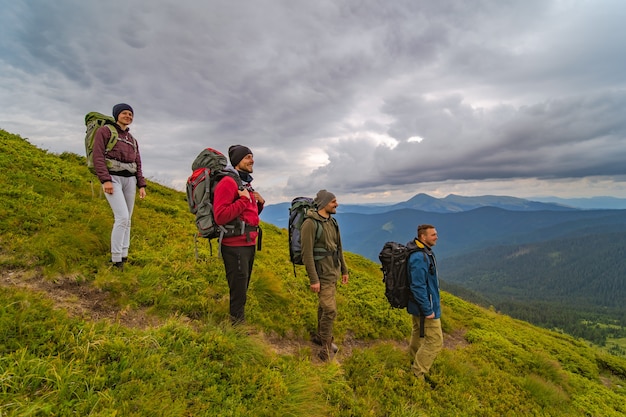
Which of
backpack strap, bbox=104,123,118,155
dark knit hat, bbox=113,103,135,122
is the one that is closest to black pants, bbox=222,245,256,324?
backpack strap, bbox=104,123,118,155

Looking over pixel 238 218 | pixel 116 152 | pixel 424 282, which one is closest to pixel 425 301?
pixel 424 282

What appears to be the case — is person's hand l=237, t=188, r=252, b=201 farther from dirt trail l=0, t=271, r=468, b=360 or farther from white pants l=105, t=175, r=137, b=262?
white pants l=105, t=175, r=137, b=262

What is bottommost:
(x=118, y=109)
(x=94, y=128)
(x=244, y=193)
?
(x=244, y=193)

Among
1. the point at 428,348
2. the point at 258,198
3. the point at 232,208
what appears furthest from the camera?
the point at 428,348

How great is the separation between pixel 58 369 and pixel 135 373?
761 millimetres

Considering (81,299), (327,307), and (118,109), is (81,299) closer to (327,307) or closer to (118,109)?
(118,109)

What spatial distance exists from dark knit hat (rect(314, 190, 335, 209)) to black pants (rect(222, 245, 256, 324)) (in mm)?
1835

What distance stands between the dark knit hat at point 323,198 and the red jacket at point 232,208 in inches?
65.8

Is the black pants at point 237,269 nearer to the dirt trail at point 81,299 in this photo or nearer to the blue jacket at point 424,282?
the dirt trail at point 81,299

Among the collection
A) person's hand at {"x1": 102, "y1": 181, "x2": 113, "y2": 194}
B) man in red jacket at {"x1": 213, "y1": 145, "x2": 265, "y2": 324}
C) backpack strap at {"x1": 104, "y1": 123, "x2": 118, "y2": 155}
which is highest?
backpack strap at {"x1": 104, "y1": 123, "x2": 118, "y2": 155}

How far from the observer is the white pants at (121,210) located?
5762 millimetres

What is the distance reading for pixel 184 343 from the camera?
4.41m

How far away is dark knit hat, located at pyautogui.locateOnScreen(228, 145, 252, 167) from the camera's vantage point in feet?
17.0

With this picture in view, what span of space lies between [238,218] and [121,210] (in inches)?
110
